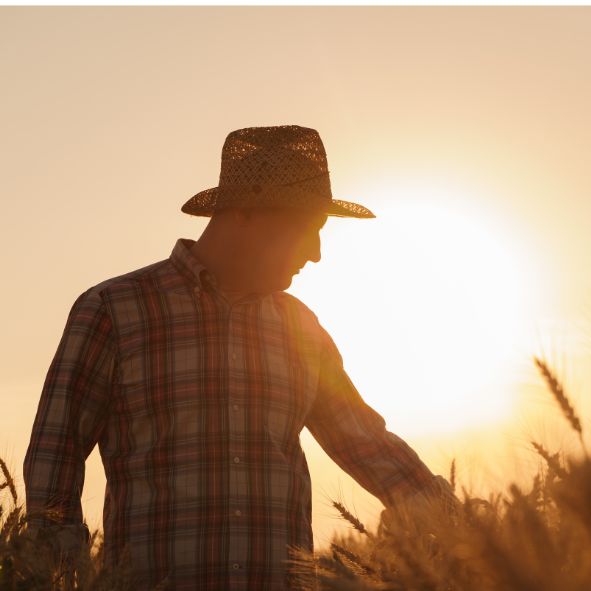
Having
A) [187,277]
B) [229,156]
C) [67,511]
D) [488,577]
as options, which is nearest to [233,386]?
[187,277]

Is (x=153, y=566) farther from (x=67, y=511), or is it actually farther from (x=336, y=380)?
(x=336, y=380)

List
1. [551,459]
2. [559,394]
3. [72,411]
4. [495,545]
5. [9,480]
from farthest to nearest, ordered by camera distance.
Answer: [72,411]
[9,480]
[559,394]
[551,459]
[495,545]

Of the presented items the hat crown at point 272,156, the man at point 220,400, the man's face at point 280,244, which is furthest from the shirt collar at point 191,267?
the hat crown at point 272,156

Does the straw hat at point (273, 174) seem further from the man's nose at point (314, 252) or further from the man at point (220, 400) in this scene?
the man's nose at point (314, 252)

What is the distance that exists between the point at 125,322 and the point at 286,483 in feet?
2.75

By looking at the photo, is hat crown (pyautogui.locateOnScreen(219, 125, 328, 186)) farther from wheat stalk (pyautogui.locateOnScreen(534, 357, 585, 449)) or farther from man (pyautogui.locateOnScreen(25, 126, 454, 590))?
wheat stalk (pyautogui.locateOnScreen(534, 357, 585, 449))

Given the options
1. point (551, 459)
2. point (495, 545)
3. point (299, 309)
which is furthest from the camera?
point (299, 309)

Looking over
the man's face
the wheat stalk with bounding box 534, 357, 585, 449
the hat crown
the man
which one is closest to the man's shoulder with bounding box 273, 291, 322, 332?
the man

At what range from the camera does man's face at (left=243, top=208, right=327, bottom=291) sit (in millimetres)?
3711

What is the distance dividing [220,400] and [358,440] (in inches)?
27.6

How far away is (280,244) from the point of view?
373 cm

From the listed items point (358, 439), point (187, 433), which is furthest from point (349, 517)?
point (358, 439)

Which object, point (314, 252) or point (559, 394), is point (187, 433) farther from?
point (559, 394)

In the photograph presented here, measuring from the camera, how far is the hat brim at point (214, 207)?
12.9ft
